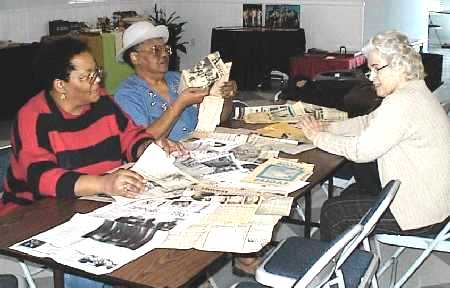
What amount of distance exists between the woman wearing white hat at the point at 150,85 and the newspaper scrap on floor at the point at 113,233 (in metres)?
1.08

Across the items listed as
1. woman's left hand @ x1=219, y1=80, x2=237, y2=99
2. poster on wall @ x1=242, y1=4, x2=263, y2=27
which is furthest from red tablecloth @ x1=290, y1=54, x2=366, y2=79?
woman's left hand @ x1=219, y1=80, x2=237, y2=99

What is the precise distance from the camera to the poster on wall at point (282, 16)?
29.6 feet

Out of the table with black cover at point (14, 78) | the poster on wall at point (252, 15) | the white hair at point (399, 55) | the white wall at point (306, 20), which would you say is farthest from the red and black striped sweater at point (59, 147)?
the poster on wall at point (252, 15)

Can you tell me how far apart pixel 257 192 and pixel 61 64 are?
91cm

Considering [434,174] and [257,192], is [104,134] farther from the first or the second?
[434,174]

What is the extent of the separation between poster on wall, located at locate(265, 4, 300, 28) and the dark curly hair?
6.68 metres

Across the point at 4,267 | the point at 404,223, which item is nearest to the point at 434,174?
the point at 404,223

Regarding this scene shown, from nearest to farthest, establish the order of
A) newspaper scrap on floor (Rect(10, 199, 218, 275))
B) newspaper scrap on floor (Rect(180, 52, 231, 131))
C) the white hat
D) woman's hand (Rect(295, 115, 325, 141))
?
newspaper scrap on floor (Rect(10, 199, 218, 275)), woman's hand (Rect(295, 115, 325, 141)), newspaper scrap on floor (Rect(180, 52, 231, 131)), the white hat

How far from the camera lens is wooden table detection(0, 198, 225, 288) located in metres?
1.67

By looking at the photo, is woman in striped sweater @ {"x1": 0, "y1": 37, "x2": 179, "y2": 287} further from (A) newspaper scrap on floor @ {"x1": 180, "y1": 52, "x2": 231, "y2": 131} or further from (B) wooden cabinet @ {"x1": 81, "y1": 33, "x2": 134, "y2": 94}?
(B) wooden cabinet @ {"x1": 81, "y1": 33, "x2": 134, "y2": 94}

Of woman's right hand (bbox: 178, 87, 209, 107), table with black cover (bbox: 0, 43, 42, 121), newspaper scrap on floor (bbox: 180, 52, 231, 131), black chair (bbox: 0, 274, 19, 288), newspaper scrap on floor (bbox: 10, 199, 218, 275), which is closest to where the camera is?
newspaper scrap on floor (bbox: 10, 199, 218, 275)

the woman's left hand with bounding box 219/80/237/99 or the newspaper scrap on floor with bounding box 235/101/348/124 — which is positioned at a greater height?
the woman's left hand with bounding box 219/80/237/99

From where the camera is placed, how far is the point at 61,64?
2564mm

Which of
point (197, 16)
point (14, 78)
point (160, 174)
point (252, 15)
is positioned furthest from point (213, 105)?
point (197, 16)
